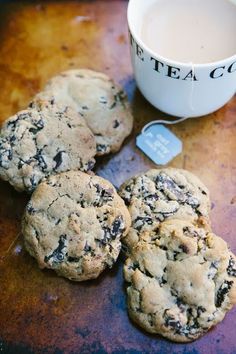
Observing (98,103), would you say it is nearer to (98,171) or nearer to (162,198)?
(98,171)

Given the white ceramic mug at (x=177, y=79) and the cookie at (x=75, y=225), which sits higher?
the white ceramic mug at (x=177, y=79)

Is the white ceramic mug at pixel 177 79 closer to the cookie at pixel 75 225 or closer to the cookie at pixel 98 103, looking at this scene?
the cookie at pixel 98 103

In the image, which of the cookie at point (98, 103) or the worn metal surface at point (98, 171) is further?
the cookie at point (98, 103)

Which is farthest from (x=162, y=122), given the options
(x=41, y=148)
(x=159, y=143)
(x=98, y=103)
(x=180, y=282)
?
(x=180, y=282)

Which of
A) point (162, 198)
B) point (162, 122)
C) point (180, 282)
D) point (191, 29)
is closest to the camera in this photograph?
point (180, 282)

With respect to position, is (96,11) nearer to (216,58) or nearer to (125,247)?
(216,58)

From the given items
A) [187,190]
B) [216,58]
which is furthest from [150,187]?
[216,58]

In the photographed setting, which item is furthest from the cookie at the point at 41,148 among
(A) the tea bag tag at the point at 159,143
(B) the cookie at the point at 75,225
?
(A) the tea bag tag at the point at 159,143

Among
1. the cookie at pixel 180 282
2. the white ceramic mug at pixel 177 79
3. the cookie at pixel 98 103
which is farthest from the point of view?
the cookie at pixel 98 103
